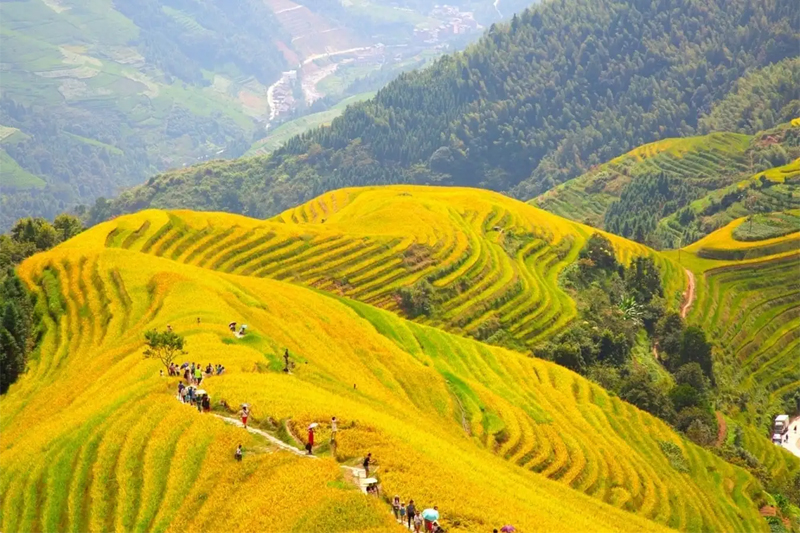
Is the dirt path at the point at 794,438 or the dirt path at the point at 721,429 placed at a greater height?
the dirt path at the point at 721,429

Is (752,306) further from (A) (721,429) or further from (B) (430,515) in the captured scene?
(B) (430,515)

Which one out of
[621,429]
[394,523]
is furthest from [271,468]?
[621,429]

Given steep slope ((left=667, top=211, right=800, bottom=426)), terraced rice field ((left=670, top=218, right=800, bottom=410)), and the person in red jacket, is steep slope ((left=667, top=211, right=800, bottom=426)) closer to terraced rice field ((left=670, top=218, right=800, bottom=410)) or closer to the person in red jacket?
terraced rice field ((left=670, top=218, right=800, bottom=410))

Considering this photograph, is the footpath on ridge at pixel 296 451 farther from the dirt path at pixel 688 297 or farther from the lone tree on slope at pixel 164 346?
the dirt path at pixel 688 297

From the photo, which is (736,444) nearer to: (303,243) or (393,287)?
(393,287)

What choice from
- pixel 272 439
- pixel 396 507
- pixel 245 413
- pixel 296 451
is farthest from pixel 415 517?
pixel 245 413

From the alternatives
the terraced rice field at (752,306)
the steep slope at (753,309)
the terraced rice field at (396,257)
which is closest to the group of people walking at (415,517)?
the terraced rice field at (396,257)
